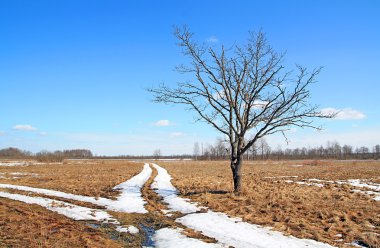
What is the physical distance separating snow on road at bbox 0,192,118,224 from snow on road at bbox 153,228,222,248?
2.46m

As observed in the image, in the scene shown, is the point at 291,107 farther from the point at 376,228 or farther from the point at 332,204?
the point at 376,228

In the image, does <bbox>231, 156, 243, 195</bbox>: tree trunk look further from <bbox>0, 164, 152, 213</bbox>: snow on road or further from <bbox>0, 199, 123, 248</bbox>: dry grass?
→ <bbox>0, 199, 123, 248</bbox>: dry grass

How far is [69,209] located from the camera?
13.3 metres

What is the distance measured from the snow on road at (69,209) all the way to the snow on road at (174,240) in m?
2.46

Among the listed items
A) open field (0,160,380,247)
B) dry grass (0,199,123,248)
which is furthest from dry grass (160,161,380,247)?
dry grass (0,199,123,248)

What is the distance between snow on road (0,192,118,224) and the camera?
1183 centimetres

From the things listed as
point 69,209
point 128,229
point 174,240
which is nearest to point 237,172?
point 128,229

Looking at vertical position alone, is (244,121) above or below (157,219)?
above

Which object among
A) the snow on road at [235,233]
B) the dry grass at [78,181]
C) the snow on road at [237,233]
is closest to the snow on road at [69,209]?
the dry grass at [78,181]

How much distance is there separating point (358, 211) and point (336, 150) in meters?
172

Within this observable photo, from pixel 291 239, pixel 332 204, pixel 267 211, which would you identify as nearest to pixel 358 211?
pixel 332 204

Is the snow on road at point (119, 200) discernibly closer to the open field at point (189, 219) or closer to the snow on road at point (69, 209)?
the open field at point (189, 219)

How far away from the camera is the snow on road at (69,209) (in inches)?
466

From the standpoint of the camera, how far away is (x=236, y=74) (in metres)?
16.1
